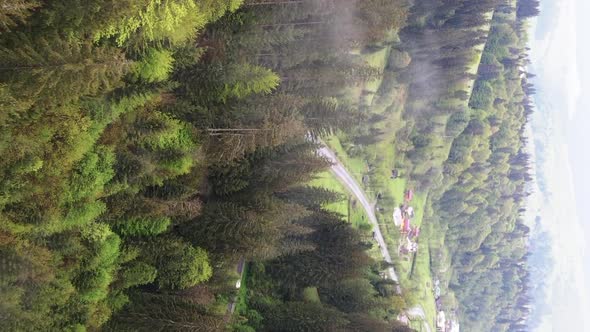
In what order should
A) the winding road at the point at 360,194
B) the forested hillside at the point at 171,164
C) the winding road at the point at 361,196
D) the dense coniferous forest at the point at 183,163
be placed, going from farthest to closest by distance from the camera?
1. the winding road at the point at 361,196
2. the winding road at the point at 360,194
3. the dense coniferous forest at the point at 183,163
4. the forested hillside at the point at 171,164

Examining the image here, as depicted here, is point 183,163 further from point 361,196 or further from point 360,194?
point 361,196

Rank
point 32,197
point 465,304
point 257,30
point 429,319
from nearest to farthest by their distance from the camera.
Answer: point 32,197 < point 257,30 < point 429,319 < point 465,304

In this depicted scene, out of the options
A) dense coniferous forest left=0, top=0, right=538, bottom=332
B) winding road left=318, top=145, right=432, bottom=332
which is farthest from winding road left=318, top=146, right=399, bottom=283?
dense coniferous forest left=0, top=0, right=538, bottom=332

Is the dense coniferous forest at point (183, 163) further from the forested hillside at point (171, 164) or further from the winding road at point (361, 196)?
the winding road at point (361, 196)

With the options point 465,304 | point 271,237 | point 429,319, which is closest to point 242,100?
point 271,237

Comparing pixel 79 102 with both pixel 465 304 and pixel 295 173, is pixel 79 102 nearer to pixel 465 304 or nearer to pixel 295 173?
pixel 295 173

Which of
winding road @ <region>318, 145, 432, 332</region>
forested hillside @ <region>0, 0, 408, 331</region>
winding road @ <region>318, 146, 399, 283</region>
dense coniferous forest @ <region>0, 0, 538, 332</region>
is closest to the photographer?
forested hillside @ <region>0, 0, 408, 331</region>

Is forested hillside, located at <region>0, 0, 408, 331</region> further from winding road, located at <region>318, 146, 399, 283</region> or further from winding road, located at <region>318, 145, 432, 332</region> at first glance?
winding road, located at <region>318, 145, 432, 332</region>

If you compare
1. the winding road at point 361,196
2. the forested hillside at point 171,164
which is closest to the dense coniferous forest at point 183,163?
the forested hillside at point 171,164
